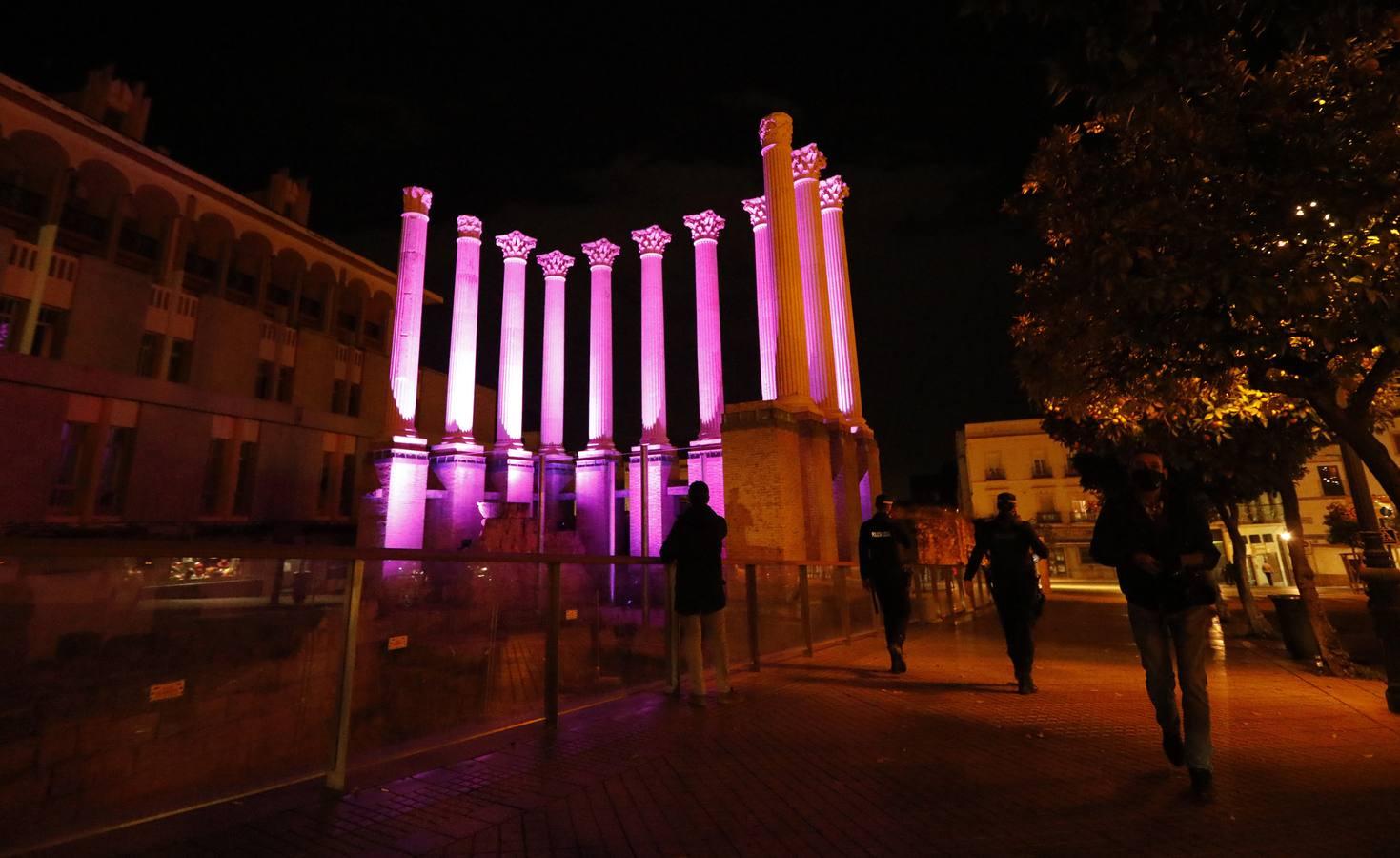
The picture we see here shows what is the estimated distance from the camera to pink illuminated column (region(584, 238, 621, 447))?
1677 inches

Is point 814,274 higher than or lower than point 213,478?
higher

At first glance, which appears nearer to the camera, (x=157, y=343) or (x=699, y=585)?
(x=699, y=585)

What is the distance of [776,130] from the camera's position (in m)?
27.4

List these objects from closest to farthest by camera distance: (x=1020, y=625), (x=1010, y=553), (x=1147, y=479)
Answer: (x=1147, y=479) → (x=1020, y=625) → (x=1010, y=553)

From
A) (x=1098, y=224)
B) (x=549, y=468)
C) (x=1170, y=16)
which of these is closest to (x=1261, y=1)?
(x=1170, y=16)

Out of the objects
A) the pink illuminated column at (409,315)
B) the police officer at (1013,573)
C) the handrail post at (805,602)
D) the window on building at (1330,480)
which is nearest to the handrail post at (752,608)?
the handrail post at (805,602)

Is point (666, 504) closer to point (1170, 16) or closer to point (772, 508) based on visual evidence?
point (772, 508)

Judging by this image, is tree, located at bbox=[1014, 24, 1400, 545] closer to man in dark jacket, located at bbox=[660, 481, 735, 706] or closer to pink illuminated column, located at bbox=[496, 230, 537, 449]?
man in dark jacket, located at bbox=[660, 481, 735, 706]

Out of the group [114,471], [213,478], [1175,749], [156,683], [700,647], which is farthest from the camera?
[213,478]

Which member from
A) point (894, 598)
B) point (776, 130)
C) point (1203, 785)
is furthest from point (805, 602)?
point (776, 130)

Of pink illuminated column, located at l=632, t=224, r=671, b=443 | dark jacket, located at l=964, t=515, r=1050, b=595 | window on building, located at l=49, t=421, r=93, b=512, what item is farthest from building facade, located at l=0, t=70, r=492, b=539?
dark jacket, located at l=964, t=515, r=1050, b=595

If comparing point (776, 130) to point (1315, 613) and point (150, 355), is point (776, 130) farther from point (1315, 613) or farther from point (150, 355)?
point (150, 355)

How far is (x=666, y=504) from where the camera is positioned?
4006 cm

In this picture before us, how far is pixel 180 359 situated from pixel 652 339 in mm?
22441
